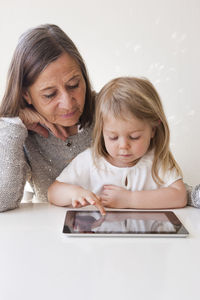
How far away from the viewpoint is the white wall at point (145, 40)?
9.04 feet

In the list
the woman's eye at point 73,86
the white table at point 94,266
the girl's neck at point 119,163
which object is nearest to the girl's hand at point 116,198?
the girl's neck at point 119,163

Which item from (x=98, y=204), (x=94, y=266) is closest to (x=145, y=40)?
(x=98, y=204)

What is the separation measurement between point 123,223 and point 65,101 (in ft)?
1.57

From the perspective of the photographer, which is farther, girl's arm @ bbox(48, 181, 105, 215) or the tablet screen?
girl's arm @ bbox(48, 181, 105, 215)

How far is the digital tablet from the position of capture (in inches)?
35.2

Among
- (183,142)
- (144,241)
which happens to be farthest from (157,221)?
(183,142)

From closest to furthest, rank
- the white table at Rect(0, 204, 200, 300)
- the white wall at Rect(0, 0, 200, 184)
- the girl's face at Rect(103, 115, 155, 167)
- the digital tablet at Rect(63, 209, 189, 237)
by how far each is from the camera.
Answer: the white table at Rect(0, 204, 200, 300) → the digital tablet at Rect(63, 209, 189, 237) → the girl's face at Rect(103, 115, 155, 167) → the white wall at Rect(0, 0, 200, 184)

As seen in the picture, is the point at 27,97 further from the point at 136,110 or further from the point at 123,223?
the point at 123,223

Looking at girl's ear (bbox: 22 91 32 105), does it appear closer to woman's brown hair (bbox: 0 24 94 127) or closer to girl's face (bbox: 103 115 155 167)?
woman's brown hair (bbox: 0 24 94 127)

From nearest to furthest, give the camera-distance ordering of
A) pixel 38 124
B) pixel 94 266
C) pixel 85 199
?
pixel 94 266, pixel 85 199, pixel 38 124

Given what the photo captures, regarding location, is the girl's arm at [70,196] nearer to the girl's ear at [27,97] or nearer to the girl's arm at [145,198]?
the girl's arm at [145,198]

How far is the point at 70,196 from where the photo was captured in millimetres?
1159

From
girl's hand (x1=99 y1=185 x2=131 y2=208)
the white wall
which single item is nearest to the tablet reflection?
girl's hand (x1=99 y1=185 x2=131 y2=208)

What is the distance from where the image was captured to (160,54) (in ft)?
9.26
